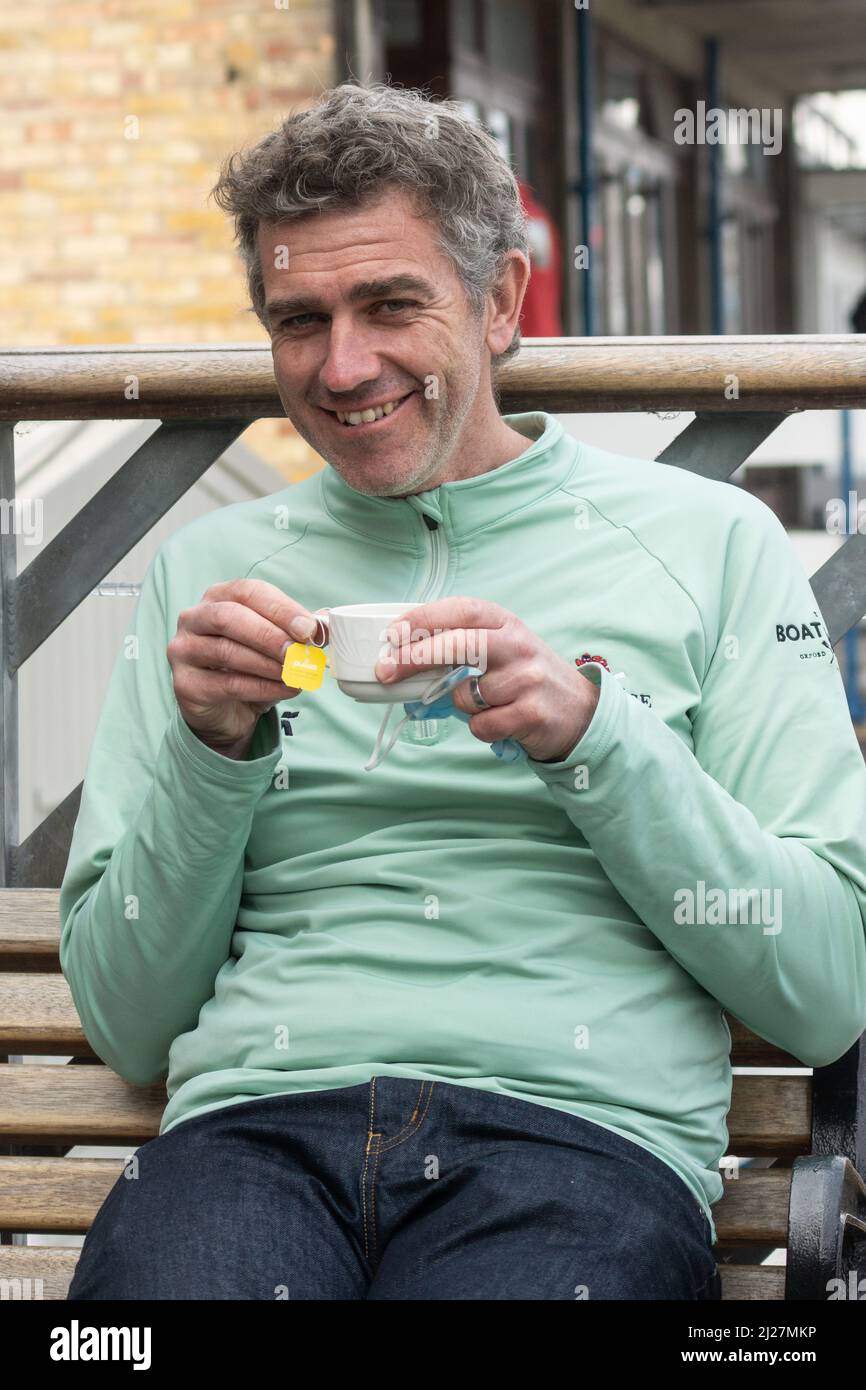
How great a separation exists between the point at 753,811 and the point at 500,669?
377 mm

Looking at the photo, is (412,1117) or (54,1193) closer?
(412,1117)

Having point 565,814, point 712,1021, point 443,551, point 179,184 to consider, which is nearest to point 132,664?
point 443,551

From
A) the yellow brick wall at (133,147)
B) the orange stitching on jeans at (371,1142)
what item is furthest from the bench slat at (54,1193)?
the yellow brick wall at (133,147)

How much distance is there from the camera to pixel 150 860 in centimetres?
171

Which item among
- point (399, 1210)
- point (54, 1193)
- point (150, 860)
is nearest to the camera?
point (399, 1210)

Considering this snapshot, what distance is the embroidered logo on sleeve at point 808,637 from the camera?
1.80 meters

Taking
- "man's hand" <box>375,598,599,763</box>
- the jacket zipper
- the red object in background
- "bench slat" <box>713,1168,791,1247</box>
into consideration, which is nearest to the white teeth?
the jacket zipper

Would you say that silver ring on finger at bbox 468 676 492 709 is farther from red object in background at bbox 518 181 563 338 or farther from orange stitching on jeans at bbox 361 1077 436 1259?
red object in background at bbox 518 181 563 338

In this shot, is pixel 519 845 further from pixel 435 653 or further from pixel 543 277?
pixel 543 277

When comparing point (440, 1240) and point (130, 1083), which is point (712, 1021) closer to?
point (440, 1240)

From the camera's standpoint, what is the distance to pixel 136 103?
670cm

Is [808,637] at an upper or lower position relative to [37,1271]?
upper

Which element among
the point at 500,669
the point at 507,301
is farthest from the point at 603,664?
the point at 507,301

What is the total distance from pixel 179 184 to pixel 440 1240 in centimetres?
571
